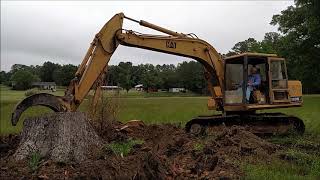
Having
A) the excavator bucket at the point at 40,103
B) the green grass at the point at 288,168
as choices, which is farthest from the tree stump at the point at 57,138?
the green grass at the point at 288,168

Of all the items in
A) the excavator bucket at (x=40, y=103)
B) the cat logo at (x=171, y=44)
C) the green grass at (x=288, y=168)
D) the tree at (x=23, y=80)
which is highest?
the tree at (x=23, y=80)

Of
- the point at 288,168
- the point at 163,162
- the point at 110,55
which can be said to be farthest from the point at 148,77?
the point at 163,162

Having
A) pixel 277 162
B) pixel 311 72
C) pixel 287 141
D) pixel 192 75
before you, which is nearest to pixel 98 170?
pixel 277 162

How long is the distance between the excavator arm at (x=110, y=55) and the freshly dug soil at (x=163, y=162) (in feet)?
4.44

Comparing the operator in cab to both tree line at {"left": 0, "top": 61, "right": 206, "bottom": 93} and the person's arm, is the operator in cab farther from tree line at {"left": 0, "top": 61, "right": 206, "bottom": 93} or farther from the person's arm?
tree line at {"left": 0, "top": 61, "right": 206, "bottom": 93}

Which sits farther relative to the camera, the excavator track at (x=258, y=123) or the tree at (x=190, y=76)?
the tree at (x=190, y=76)

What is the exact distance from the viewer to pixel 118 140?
434 inches

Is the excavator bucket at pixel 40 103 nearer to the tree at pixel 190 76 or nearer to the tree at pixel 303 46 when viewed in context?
the tree at pixel 303 46

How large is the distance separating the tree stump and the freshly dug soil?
179 mm

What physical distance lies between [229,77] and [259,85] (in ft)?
3.32

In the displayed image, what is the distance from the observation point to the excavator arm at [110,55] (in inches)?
428

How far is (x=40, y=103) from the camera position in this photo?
10.4 meters

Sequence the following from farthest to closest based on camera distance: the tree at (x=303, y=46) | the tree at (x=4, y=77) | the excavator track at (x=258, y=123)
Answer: the tree at (x=4, y=77) → the tree at (x=303, y=46) → the excavator track at (x=258, y=123)

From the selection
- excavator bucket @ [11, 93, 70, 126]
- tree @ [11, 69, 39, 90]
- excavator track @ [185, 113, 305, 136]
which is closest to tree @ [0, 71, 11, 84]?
tree @ [11, 69, 39, 90]
